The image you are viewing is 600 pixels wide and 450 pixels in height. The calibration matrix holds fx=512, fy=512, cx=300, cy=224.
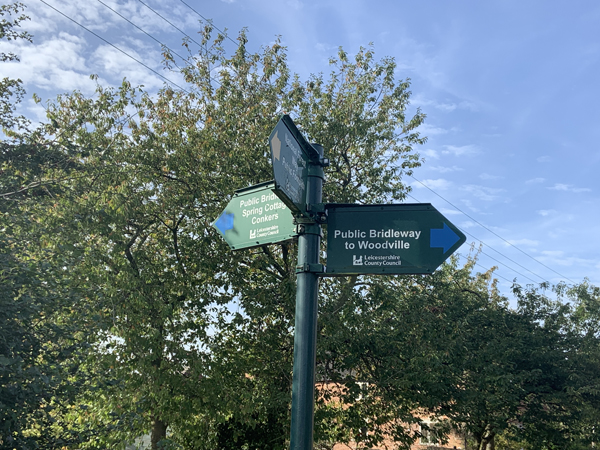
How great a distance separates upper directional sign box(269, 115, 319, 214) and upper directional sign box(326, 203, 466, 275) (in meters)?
0.38

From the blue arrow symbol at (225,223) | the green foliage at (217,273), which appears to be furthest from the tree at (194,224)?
the blue arrow symbol at (225,223)

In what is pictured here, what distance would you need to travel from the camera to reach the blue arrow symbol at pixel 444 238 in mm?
3379

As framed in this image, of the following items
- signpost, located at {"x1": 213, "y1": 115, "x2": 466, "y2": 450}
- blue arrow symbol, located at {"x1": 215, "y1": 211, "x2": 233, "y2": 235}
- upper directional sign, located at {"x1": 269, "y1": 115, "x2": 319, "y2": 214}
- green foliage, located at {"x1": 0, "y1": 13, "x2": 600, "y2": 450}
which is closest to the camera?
upper directional sign, located at {"x1": 269, "y1": 115, "x2": 319, "y2": 214}

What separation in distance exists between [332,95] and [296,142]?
1191 cm

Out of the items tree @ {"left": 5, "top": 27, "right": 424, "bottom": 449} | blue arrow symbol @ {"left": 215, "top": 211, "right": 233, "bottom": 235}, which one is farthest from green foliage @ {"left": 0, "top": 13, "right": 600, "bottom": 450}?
blue arrow symbol @ {"left": 215, "top": 211, "right": 233, "bottom": 235}

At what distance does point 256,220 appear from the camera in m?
3.57

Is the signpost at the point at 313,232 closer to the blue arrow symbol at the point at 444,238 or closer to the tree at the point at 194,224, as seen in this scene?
the blue arrow symbol at the point at 444,238

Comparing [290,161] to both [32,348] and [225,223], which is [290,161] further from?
[32,348]

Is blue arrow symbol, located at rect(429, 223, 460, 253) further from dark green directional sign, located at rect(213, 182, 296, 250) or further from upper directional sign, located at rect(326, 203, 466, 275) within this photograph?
dark green directional sign, located at rect(213, 182, 296, 250)

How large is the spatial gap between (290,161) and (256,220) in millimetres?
629

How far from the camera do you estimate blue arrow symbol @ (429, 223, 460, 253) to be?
11.1 feet

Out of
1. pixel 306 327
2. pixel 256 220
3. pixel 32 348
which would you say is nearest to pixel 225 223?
pixel 256 220

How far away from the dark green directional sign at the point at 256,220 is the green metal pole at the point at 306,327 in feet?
0.49

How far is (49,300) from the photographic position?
254 inches
